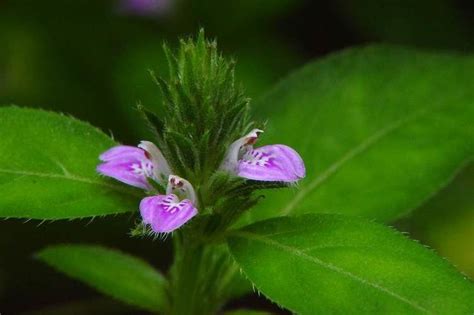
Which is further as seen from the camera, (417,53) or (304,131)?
(417,53)

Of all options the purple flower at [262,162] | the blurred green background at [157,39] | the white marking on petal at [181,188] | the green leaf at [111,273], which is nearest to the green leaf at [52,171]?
the white marking on petal at [181,188]

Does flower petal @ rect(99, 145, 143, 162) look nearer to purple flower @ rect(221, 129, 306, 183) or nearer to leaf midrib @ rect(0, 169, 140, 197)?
leaf midrib @ rect(0, 169, 140, 197)

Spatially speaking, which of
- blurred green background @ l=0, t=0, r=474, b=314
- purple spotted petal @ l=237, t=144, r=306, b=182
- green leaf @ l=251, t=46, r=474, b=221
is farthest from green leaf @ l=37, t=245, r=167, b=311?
blurred green background @ l=0, t=0, r=474, b=314

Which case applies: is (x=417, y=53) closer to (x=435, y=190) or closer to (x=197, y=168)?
(x=435, y=190)

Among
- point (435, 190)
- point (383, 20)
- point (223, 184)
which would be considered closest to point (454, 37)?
point (383, 20)

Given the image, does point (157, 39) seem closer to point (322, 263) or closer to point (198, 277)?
point (198, 277)
